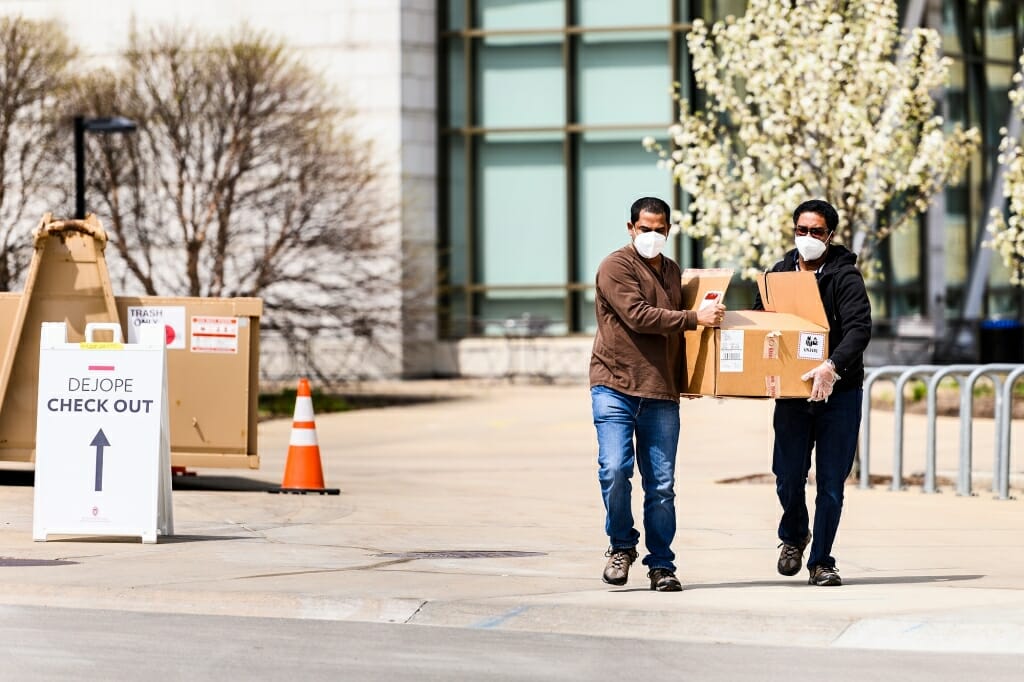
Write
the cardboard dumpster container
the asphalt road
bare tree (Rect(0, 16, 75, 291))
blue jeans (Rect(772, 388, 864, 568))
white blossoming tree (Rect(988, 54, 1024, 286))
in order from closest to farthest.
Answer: the asphalt road, blue jeans (Rect(772, 388, 864, 568)), the cardboard dumpster container, white blossoming tree (Rect(988, 54, 1024, 286)), bare tree (Rect(0, 16, 75, 291))

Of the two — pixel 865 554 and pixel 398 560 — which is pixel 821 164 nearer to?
pixel 865 554

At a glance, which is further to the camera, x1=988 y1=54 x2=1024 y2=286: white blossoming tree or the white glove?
x1=988 y1=54 x2=1024 y2=286: white blossoming tree

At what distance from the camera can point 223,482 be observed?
53.7 ft

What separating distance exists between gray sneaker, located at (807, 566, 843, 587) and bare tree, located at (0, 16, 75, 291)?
2037 cm

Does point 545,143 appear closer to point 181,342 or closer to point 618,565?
point 181,342

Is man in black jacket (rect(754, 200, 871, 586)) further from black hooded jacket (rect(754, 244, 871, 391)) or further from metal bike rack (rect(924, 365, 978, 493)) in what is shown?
metal bike rack (rect(924, 365, 978, 493))

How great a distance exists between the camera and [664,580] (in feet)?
30.3

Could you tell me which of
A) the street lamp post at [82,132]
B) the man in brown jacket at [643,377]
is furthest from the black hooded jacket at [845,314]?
the street lamp post at [82,132]

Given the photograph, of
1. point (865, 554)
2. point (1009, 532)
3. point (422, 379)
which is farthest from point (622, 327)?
point (422, 379)

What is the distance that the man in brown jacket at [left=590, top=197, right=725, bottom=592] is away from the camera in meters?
9.14

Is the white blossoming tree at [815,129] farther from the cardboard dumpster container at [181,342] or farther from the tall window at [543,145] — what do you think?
the tall window at [543,145]

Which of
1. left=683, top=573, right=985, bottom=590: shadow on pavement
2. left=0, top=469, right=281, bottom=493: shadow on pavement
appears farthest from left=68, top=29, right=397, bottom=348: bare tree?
left=683, top=573, right=985, bottom=590: shadow on pavement

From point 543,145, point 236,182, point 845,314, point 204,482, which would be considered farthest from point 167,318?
point 543,145

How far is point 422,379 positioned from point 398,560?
998 inches
